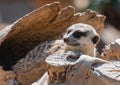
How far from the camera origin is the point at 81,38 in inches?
64.9

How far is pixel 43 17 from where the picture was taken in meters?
1.73

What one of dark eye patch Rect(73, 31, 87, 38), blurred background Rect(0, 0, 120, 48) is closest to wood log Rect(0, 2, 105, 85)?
dark eye patch Rect(73, 31, 87, 38)

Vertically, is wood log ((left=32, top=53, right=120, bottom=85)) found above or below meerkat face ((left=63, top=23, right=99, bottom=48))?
below

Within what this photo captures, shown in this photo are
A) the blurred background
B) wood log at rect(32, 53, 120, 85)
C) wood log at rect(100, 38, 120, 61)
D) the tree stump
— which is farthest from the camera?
the blurred background

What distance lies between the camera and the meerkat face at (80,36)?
161 cm

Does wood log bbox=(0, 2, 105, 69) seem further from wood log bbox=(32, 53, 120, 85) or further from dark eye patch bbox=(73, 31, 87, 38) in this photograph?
wood log bbox=(32, 53, 120, 85)

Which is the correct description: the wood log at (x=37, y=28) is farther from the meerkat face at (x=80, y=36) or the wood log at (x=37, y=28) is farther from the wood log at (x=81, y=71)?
the wood log at (x=81, y=71)

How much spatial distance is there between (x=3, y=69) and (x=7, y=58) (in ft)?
0.23

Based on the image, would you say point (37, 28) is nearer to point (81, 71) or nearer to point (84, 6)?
point (81, 71)

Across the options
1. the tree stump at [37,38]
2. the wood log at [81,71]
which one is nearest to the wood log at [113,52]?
the tree stump at [37,38]

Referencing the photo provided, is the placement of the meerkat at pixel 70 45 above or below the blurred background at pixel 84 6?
below

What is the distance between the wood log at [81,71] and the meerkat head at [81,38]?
0.44ft

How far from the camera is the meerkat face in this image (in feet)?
5.29

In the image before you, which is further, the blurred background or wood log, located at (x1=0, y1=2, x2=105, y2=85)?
the blurred background
